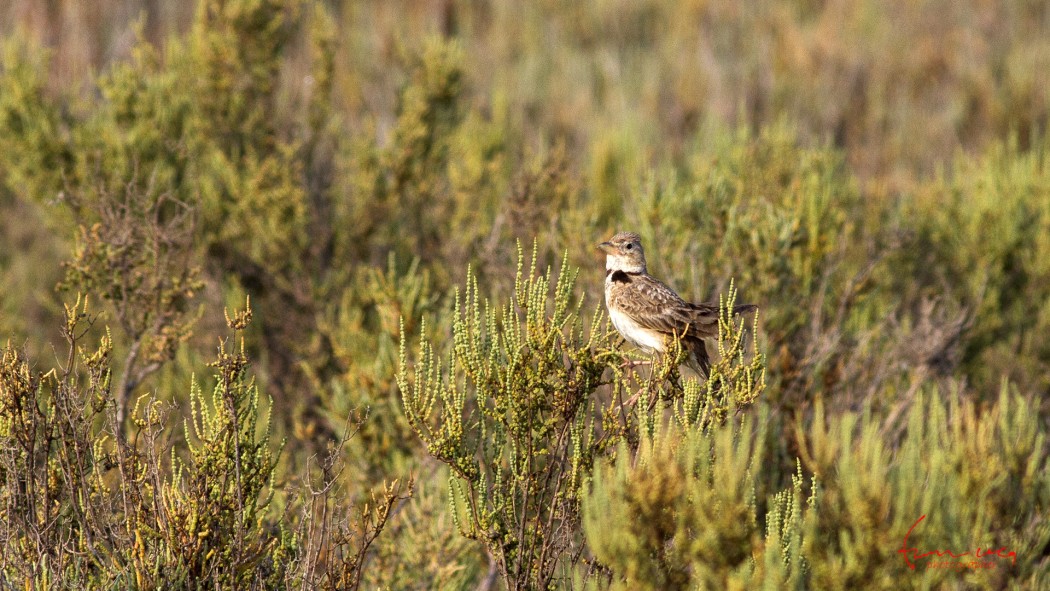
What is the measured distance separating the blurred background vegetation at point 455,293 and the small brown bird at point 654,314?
49 cm

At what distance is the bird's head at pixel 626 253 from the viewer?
5543mm

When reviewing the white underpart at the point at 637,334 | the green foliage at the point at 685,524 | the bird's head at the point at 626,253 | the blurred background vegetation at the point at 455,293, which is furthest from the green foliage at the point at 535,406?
the bird's head at the point at 626,253

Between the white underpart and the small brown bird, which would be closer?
the small brown bird

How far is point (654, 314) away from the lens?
490 cm

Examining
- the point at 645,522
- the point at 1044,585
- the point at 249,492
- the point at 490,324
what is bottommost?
the point at 1044,585

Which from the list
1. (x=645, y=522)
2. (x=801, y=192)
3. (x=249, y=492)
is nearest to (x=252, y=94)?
(x=801, y=192)

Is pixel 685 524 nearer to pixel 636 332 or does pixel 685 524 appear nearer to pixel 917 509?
pixel 917 509

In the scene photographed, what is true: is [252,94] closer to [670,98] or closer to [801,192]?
[801,192]

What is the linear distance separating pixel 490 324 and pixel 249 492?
3.88 feet

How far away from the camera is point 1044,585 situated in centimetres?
451

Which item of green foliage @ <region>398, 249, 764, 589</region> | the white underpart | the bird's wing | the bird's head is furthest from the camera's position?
the bird's head

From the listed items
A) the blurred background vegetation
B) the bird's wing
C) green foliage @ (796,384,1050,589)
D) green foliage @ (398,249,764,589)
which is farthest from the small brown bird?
green foliage @ (796,384,1050,589)

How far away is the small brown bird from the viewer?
15.3 ft

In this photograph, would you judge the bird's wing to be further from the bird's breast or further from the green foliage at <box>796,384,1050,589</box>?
the green foliage at <box>796,384,1050,589</box>
